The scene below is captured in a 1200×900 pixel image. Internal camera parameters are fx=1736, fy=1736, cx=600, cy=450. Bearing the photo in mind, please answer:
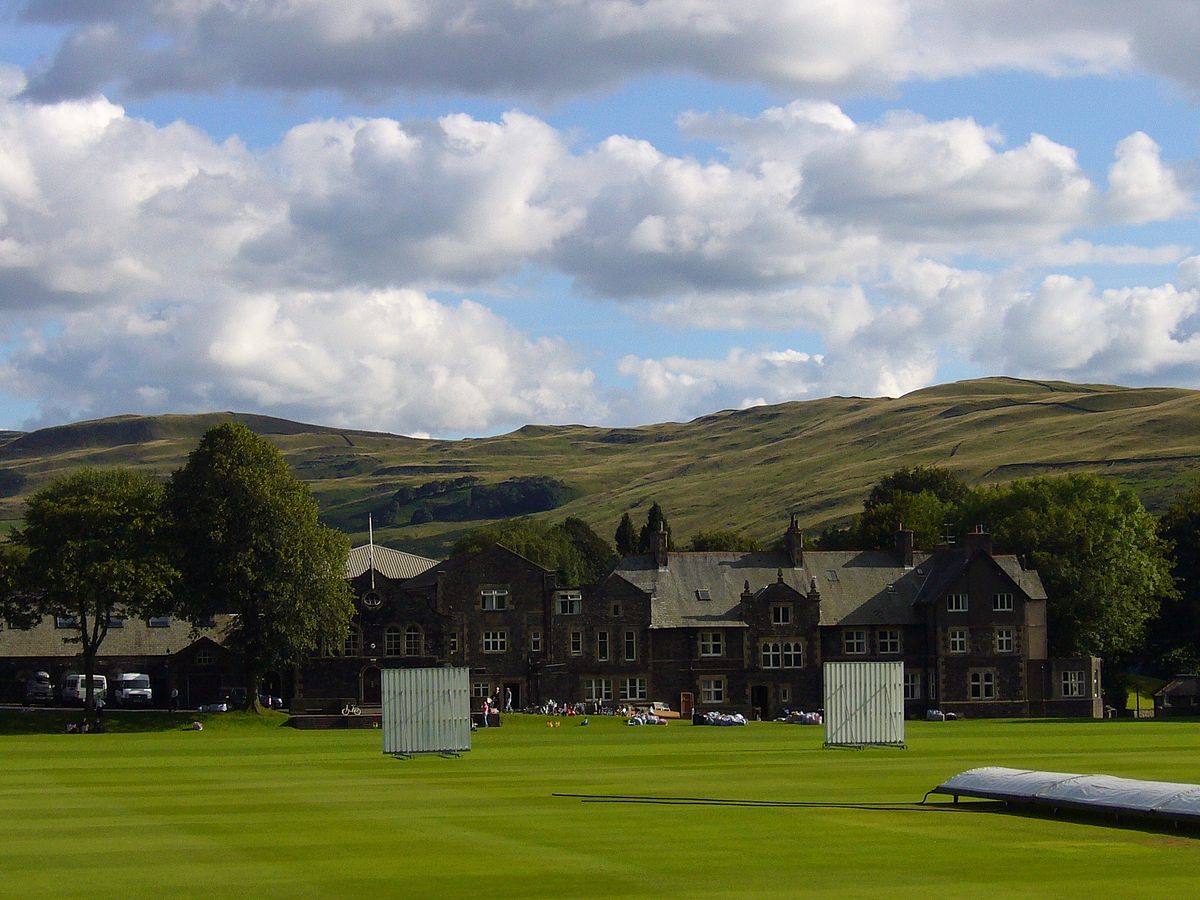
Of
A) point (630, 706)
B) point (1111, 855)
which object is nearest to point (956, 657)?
point (630, 706)

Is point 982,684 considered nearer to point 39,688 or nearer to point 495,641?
point 495,641

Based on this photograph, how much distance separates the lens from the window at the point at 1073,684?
111438 mm

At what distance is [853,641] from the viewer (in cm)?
11406

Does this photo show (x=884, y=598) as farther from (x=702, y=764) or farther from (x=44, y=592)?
(x=702, y=764)

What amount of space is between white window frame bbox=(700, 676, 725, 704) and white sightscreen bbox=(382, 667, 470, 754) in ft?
182

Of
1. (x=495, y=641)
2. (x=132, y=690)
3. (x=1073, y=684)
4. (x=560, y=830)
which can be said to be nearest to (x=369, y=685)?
(x=495, y=641)

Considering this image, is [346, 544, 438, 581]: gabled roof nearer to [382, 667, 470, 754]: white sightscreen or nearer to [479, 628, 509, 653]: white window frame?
→ [479, 628, 509, 653]: white window frame

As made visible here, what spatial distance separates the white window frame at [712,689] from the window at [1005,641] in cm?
1787

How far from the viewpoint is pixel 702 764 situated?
53344mm

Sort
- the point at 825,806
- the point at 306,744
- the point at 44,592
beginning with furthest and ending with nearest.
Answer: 1. the point at 44,592
2. the point at 306,744
3. the point at 825,806

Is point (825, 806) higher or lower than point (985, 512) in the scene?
lower

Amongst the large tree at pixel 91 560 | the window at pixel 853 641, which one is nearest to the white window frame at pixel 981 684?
the window at pixel 853 641

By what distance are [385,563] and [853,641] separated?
123ft

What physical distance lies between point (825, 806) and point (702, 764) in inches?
614
